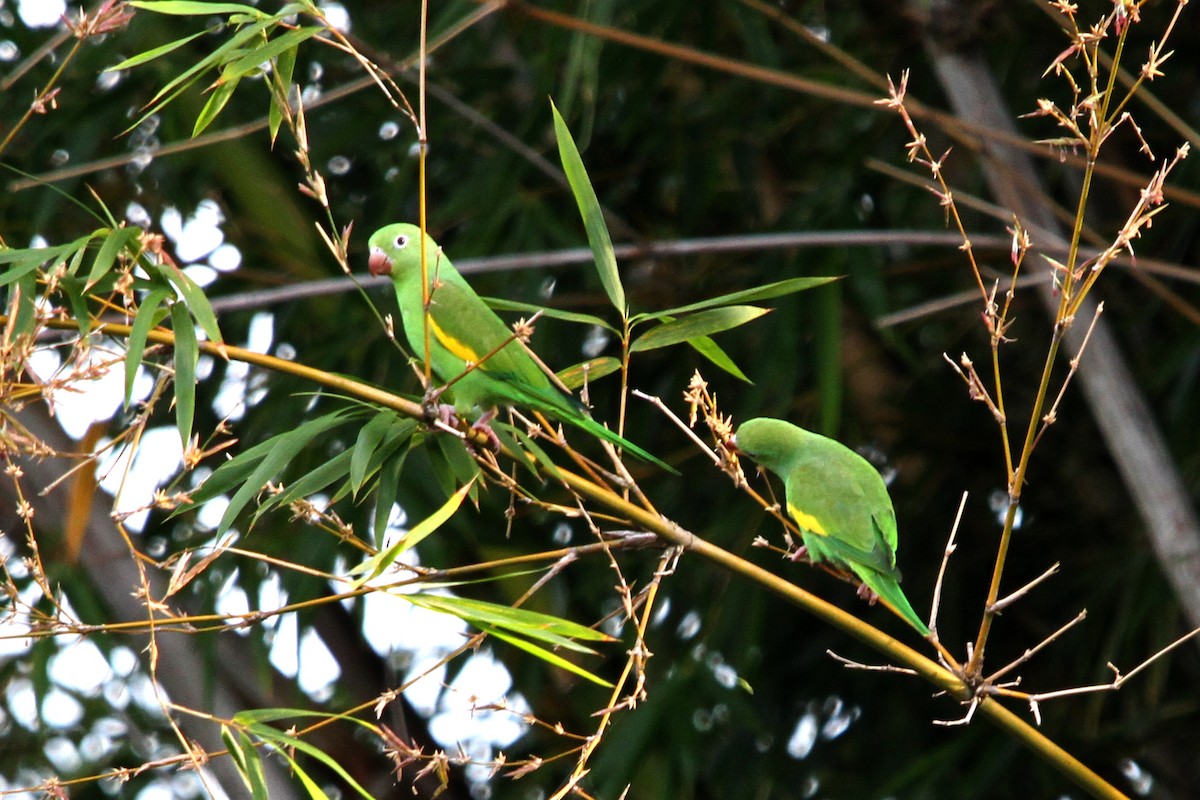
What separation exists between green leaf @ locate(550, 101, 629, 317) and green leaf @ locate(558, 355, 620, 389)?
9cm

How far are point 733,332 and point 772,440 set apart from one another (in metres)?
1.50

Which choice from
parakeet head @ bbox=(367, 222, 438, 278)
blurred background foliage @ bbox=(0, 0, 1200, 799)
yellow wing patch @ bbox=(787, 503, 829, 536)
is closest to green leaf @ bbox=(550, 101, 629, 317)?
yellow wing patch @ bbox=(787, 503, 829, 536)

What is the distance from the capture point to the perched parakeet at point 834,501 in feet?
5.78

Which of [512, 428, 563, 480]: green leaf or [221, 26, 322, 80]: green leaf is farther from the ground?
[221, 26, 322, 80]: green leaf

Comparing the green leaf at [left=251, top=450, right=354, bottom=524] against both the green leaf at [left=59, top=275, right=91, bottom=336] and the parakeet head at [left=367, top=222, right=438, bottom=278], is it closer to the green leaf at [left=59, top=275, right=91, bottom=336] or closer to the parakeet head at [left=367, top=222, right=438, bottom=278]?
the green leaf at [left=59, top=275, right=91, bottom=336]

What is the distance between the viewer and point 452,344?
1.92 metres

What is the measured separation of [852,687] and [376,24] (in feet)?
7.71

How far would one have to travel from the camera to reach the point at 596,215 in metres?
1.37

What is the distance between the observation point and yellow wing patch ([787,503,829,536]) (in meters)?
1.85

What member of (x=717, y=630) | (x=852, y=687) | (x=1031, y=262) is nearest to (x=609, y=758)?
(x=717, y=630)

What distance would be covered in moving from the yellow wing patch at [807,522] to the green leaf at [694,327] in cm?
54

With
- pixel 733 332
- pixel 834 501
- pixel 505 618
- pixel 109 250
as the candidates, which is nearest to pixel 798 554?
pixel 834 501

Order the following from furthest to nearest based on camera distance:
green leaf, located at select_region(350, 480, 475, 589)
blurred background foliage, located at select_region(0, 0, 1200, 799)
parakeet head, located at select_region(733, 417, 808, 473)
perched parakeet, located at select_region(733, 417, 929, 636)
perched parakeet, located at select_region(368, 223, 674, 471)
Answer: blurred background foliage, located at select_region(0, 0, 1200, 799) < parakeet head, located at select_region(733, 417, 808, 473) < perched parakeet, located at select_region(733, 417, 929, 636) < perched parakeet, located at select_region(368, 223, 674, 471) < green leaf, located at select_region(350, 480, 475, 589)

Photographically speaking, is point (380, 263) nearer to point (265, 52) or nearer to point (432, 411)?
point (265, 52)
